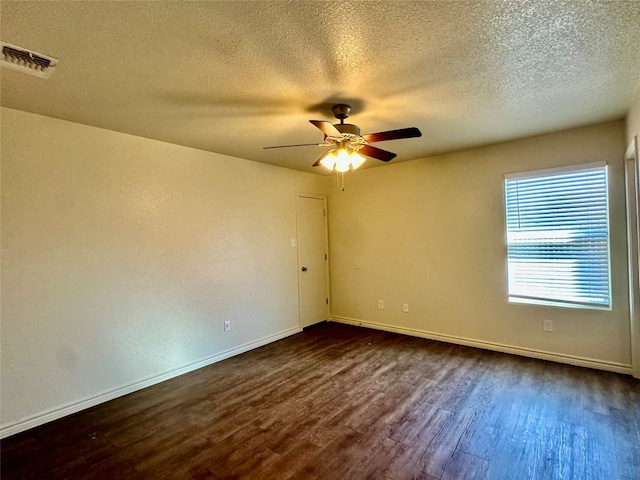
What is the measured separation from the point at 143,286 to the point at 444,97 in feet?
10.6

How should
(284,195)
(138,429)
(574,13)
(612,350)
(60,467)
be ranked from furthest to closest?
(284,195), (612,350), (138,429), (60,467), (574,13)

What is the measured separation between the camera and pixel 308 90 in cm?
225

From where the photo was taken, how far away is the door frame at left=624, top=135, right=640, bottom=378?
2.88 metres

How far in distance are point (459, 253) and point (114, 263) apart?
388cm

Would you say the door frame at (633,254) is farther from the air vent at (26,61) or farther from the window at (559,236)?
the air vent at (26,61)

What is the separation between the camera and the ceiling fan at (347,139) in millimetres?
2262

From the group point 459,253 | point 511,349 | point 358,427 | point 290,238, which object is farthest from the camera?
point 290,238

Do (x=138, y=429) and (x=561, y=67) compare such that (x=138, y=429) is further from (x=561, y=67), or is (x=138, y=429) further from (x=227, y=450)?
(x=561, y=67)

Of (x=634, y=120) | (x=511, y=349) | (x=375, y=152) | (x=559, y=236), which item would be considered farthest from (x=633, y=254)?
(x=375, y=152)

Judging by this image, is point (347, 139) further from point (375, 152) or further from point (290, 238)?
point (290, 238)

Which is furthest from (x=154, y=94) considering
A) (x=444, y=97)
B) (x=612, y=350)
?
(x=612, y=350)

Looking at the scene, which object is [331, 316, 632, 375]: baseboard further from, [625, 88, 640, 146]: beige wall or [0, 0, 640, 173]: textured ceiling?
[0, 0, 640, 173]: textured ceiling

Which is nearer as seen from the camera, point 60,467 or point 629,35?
point 629,35

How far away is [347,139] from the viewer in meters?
2.46
